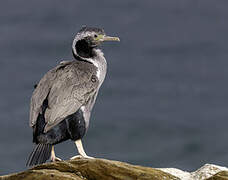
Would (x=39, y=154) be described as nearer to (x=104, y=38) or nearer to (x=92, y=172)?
(x=92, y=172)

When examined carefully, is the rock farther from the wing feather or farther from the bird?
the wing feather

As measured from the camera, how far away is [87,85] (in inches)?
585

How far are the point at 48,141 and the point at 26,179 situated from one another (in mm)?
2884

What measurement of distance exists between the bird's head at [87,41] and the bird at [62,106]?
38 centimetres

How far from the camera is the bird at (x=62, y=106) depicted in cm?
1398

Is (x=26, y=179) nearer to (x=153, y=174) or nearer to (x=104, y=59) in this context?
(x=153, y=174)


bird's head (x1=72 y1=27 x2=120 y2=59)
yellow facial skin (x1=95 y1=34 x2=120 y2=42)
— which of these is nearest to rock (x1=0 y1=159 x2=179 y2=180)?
bird's head (x1=72 y1=27 x2=120 y2=59)

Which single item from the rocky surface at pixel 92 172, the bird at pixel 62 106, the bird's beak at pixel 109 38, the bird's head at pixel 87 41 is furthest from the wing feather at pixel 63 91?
the rocky surface at pixel 92 172

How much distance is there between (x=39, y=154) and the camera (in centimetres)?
1390

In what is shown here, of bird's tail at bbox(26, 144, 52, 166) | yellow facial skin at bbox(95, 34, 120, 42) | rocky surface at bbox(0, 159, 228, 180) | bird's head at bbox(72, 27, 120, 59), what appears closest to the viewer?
rocky surface at bbox(0, 159, 228, 180)

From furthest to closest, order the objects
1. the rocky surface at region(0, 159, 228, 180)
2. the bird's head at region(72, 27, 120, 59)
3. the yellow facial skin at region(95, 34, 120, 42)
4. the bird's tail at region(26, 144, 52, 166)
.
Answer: the yellow facial skin at region(95, 34, 120, 42) < the bird's head at region(72, 27, 120, 59) < the bird's tail at region(26, 144, 52, 166) < the rocky surface at region(0, 159, 228, 180)

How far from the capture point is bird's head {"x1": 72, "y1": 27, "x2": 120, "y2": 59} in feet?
51.1

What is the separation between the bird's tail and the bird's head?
9.61 feet

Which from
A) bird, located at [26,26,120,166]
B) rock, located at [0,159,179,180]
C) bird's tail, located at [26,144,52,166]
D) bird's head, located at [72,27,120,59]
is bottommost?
rock, located at [0,159,179,180]
